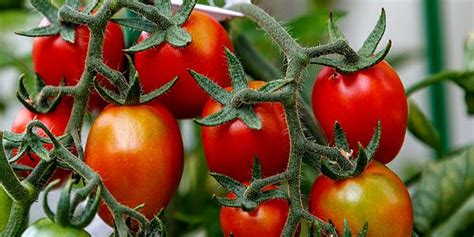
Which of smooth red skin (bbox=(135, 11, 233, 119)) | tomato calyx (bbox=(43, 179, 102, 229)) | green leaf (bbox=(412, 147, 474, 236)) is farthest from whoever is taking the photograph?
green leaf (bbox=(412, 147, 474, 236))

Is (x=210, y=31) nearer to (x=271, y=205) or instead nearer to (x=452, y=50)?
(x=271, y=205)

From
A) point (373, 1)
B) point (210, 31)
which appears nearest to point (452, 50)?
point (373, 1)

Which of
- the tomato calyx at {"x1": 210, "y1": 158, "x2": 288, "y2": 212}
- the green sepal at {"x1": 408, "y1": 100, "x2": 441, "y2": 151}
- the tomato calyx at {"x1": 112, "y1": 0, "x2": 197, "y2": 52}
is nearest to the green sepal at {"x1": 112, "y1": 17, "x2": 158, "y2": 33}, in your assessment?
the tomato calyx at {"x1": 112, "y1": 0, "x2": 197, "y2": 52}

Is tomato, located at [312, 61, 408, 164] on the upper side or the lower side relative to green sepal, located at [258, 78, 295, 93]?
lower

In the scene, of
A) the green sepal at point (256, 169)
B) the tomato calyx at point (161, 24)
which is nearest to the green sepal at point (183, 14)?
the tomato calyx at point (161, 24)

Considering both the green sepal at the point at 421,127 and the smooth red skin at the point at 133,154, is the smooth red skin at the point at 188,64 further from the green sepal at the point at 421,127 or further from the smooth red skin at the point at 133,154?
the green sepal at the point at 421,127

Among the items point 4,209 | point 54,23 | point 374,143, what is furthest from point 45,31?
point 374,143

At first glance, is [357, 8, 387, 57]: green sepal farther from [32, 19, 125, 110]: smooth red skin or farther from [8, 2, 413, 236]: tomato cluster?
[32, 19, 125, 110]: smooth red skin
